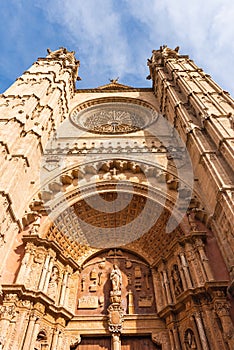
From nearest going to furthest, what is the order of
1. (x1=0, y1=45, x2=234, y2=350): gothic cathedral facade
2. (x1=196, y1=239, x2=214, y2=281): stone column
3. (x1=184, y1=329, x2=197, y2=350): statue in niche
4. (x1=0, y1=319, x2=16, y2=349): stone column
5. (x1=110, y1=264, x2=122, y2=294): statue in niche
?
(x1=0, y1=319, x2=16, y2=349): stone column → (x1=184, y1=329, x2=197, y2=350): statue in niche → (x1=0, y1=45, x2=234, y2=350): gothic cathedral facade → (x1=196, y1=239, x2=214, y2=281): stone column → (x1=110, y1=264, x2=122, y2=294): statue in niche

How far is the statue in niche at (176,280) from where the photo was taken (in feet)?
21.9

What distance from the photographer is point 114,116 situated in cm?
1522

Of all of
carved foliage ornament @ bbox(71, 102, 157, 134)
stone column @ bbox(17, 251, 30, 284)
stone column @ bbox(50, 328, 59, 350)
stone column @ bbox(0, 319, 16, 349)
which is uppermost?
carved foliage ornament @ bbox(71, 102, 157, 134)

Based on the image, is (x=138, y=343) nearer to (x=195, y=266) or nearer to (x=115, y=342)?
(x=115, y=342)

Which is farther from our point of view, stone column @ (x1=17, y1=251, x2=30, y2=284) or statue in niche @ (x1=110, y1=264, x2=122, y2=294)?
statue in niche @ (x1=110, y1=264, x2=122, y2=294)

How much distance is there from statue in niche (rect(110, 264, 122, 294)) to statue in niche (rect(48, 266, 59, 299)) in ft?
5.00

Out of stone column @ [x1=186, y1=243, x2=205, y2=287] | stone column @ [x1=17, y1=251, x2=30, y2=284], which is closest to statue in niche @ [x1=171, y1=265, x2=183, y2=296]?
stone column @ [x1=186, y1=243, x2=205, y2=287]

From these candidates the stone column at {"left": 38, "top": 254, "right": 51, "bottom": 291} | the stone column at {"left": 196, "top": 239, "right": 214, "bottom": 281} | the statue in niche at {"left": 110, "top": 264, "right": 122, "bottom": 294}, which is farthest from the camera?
the statue in niche at {"left": 110, "top": 264, "right": 122, "bottom": 294}

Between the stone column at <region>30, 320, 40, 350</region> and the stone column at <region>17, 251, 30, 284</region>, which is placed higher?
the stone column at <region>17, 251, 30, 284</region>

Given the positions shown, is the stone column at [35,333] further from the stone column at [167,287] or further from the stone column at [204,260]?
the stone column at [204,260]

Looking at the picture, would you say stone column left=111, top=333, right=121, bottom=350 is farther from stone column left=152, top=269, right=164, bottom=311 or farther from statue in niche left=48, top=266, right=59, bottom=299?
statue in niche left=48, top=266, right=59, bottom=299

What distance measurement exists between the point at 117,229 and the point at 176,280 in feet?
8.98

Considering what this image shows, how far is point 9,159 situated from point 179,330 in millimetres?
5821

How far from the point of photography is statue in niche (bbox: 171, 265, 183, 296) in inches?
263
